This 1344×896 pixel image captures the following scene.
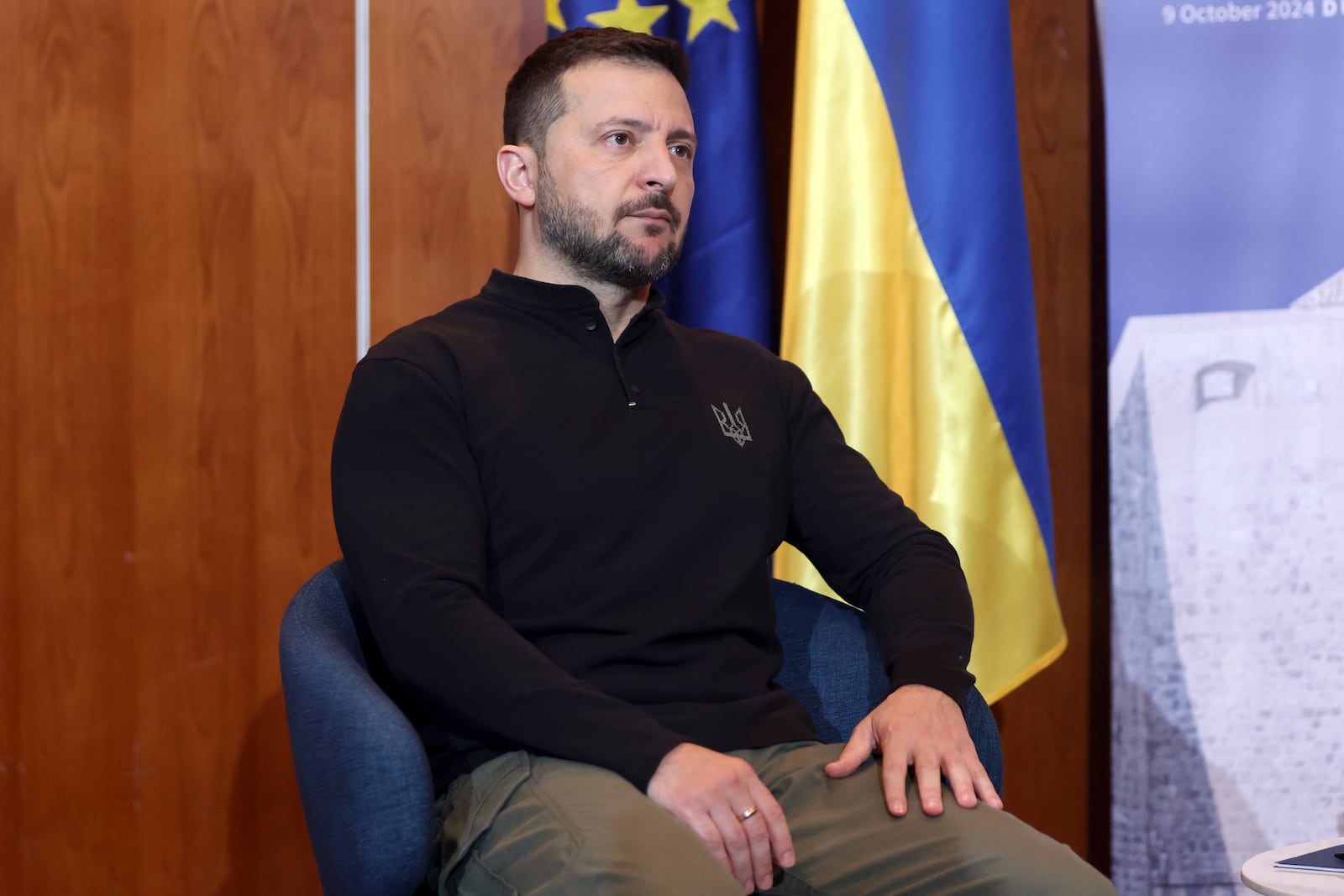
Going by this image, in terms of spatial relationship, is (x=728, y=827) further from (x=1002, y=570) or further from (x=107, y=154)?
(x=107, y=154)

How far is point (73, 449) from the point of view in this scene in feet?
7.16

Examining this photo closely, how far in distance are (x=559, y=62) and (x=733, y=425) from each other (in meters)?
0.55

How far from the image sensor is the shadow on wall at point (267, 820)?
7.48ft

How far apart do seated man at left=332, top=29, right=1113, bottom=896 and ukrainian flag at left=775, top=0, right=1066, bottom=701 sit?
43 cm

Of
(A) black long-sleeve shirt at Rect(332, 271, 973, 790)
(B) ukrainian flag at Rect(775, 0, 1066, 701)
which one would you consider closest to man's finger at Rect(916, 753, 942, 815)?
(A) black long-sleeve shirt at Rect(332, 271, 973, 790)

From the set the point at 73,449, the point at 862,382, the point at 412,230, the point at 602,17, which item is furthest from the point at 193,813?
the point at 602,17

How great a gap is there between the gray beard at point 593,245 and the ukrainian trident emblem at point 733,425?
205 mm

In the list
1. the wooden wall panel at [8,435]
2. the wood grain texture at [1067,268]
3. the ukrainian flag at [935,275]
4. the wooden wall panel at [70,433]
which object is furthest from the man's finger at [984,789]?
the wooden wall panel at [8,435]

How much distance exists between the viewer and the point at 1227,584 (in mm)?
2277

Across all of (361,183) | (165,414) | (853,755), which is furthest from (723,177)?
(853,755)

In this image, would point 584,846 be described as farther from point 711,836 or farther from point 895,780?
point 895,780

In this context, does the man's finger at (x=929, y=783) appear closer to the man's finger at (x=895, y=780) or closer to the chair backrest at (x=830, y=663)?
the man's finger at (x=895, y=780)

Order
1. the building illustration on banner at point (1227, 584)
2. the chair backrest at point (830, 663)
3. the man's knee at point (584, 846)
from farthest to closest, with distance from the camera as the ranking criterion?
1. the building illustration on banner at point (1227, 584)
2. the chair backrest at point (830, 663)
3. the man's knee at point (584, 846)

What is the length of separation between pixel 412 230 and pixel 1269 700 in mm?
1802
